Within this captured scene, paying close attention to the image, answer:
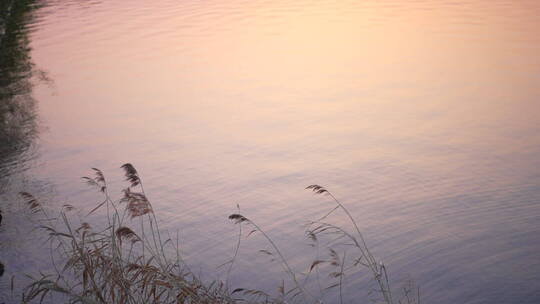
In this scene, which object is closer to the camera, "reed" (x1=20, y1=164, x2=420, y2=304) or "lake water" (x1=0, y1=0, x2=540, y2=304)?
"reed" (x1=20, y1=164, x2=420, y2=304)

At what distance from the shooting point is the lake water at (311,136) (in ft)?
17.8

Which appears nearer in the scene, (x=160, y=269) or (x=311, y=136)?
(x=160, y=269)

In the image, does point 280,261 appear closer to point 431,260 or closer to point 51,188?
point 431,260

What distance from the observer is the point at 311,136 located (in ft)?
25.8

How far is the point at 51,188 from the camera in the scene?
6824mm

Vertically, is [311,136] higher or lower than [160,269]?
higher

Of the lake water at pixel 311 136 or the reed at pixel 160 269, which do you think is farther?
the lake water at pixel 311 136

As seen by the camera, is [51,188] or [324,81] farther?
[324,81]

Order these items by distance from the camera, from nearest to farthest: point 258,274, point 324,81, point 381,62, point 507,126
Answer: point 258,274, point 507,126, point 324,81, point 381,62

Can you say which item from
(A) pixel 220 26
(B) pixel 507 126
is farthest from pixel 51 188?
(A) pixel 220 26

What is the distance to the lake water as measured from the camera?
17.8ft

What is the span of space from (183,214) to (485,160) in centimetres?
313

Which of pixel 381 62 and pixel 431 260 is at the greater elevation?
pixel 381 62

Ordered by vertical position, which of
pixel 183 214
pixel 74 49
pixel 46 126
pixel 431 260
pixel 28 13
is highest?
pixel 28 13
